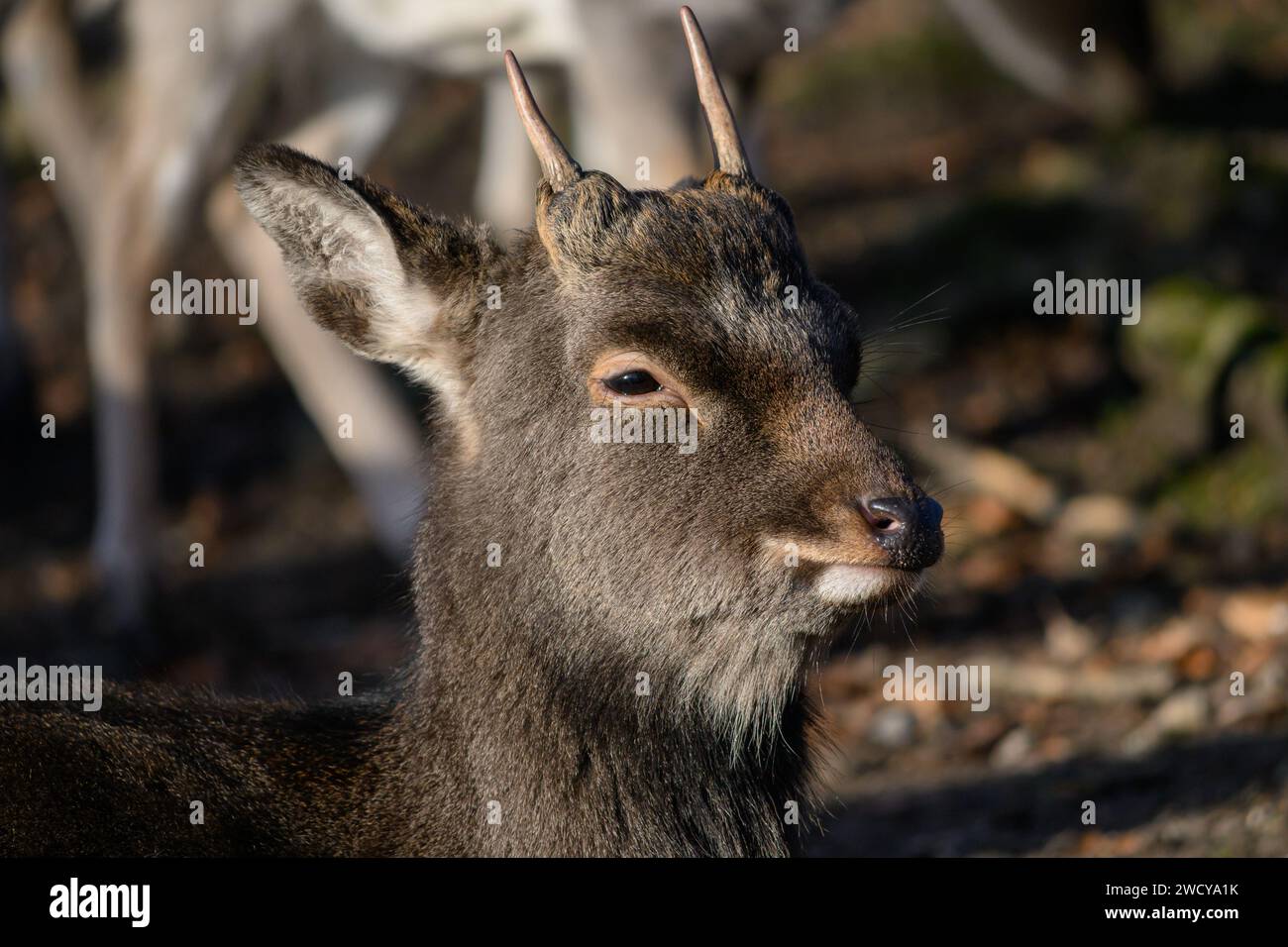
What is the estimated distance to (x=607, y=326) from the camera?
15.3 feet

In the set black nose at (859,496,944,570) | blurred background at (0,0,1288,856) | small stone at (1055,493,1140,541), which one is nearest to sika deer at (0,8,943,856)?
black nose at (859,496,944,570)

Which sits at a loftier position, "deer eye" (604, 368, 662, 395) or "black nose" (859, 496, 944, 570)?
"deer eye" (604, 368, 662, 395)

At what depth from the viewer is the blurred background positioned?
7.25m

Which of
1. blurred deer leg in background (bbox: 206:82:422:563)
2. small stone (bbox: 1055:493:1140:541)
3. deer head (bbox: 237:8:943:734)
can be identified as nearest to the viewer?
deer head (bbox: 237:8:943:734)

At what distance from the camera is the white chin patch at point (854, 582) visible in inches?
171

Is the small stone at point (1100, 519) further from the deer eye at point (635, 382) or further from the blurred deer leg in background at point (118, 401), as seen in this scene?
the deer eye at point (635, 382)

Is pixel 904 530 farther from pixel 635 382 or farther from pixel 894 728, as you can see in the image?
pixel 894 728

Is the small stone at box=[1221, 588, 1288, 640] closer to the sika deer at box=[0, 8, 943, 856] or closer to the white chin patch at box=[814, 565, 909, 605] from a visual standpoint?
the sika deer at box=[0, 8, 943, 856]

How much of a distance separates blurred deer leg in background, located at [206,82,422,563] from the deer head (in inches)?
180

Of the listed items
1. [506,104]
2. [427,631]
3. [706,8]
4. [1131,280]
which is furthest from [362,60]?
[427,631]

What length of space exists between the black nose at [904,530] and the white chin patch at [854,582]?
45 mm

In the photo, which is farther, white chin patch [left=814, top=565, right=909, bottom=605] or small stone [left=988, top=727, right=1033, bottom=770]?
small stone [left=988, top=727, right=1033, bottom=770]

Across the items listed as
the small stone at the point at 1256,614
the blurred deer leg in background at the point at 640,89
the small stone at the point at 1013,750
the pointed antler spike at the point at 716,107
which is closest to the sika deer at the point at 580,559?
the pointed antler spike at the point at 716,107
